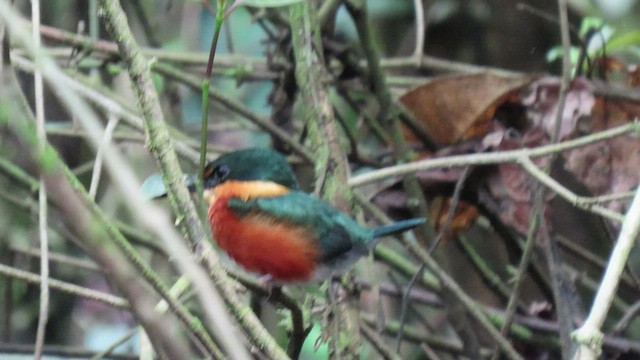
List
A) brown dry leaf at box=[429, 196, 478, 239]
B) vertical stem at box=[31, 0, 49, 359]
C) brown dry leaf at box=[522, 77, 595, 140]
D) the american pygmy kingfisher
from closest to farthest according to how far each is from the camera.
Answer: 1. vertical stem at box=[31, 0, 49, 359]
2. the american pygmy kingfisher
3. brown dry leaf at box=[522, 77, 595, 140]
4. brown dry leaf at box=[429, 196, 478, 239]

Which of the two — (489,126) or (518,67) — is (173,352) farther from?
(518,67)

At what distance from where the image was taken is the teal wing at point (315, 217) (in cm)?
156

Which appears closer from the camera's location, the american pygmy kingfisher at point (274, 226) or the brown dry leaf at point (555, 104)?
the american pygmy kingfisher at point (274, 226)

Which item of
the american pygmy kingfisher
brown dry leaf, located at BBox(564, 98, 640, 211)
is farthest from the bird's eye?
brown dry leaf, located at BBox(564, 98, 640, 211)

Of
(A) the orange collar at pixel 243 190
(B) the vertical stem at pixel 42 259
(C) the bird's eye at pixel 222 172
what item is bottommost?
(A) the orange collar at pixel 243 190

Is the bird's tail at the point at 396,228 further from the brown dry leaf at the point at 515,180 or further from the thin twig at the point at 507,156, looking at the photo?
the brown dry leaf at the point at 515,180

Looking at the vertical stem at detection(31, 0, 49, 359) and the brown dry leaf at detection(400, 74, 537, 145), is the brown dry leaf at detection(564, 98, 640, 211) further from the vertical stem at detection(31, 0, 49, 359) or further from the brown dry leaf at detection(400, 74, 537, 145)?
the vertical stem at detection(31, 0, 49, 359)

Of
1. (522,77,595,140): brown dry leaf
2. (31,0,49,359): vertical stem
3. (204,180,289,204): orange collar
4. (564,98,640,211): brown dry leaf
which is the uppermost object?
(31,0,49,359): vertical stem

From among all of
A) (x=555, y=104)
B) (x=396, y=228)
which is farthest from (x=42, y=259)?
(x=555, y=104)

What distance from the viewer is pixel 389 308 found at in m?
3.16

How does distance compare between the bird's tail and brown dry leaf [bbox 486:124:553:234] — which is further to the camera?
brown dry leaf [bbox 486:124:553:234]

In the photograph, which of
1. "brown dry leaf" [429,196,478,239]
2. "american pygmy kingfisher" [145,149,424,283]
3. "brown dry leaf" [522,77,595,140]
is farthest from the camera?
"brown dry leaf" [429,196,478,239]

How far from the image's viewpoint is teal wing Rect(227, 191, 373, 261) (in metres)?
1.56

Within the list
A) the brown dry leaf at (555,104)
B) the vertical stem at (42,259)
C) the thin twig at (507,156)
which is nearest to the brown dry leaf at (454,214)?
the brown dry leaf at (555,104)
